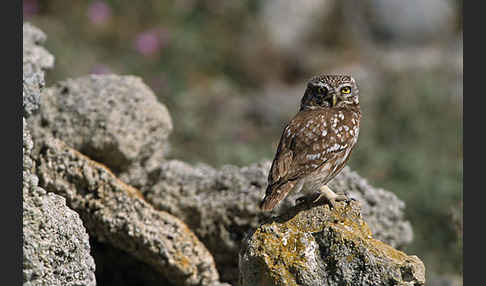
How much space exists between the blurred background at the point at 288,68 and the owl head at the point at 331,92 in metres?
3.10

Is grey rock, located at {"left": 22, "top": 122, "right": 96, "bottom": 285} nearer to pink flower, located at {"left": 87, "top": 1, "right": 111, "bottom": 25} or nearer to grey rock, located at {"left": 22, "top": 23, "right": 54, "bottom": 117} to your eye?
grey rock, located at {"left": 22, "top": 23, "right": 54, "bottom": 117}

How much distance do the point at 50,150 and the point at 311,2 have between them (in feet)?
40.4

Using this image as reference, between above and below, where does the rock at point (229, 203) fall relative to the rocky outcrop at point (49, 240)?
above

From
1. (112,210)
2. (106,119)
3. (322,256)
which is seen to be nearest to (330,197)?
(322,256)

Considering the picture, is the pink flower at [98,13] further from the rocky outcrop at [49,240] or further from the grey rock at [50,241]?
the grey rock at [50,241]

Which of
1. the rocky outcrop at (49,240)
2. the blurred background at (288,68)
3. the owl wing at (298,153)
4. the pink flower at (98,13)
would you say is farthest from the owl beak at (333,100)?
the pink flower at (98,13)

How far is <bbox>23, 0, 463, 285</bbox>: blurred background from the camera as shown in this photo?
411 inches

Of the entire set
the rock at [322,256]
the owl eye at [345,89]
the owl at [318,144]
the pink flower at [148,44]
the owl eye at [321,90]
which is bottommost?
the rock at [322,256]

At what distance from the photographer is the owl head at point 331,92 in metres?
5.51

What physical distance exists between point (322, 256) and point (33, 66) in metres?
2.92

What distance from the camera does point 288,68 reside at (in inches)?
620

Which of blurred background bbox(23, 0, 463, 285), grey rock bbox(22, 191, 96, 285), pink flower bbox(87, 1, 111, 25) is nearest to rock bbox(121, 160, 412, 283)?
grey rock bbox(22, 191, 96, 285)

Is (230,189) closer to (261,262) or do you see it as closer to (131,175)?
(131,175)

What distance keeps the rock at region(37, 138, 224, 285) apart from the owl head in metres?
1.43
